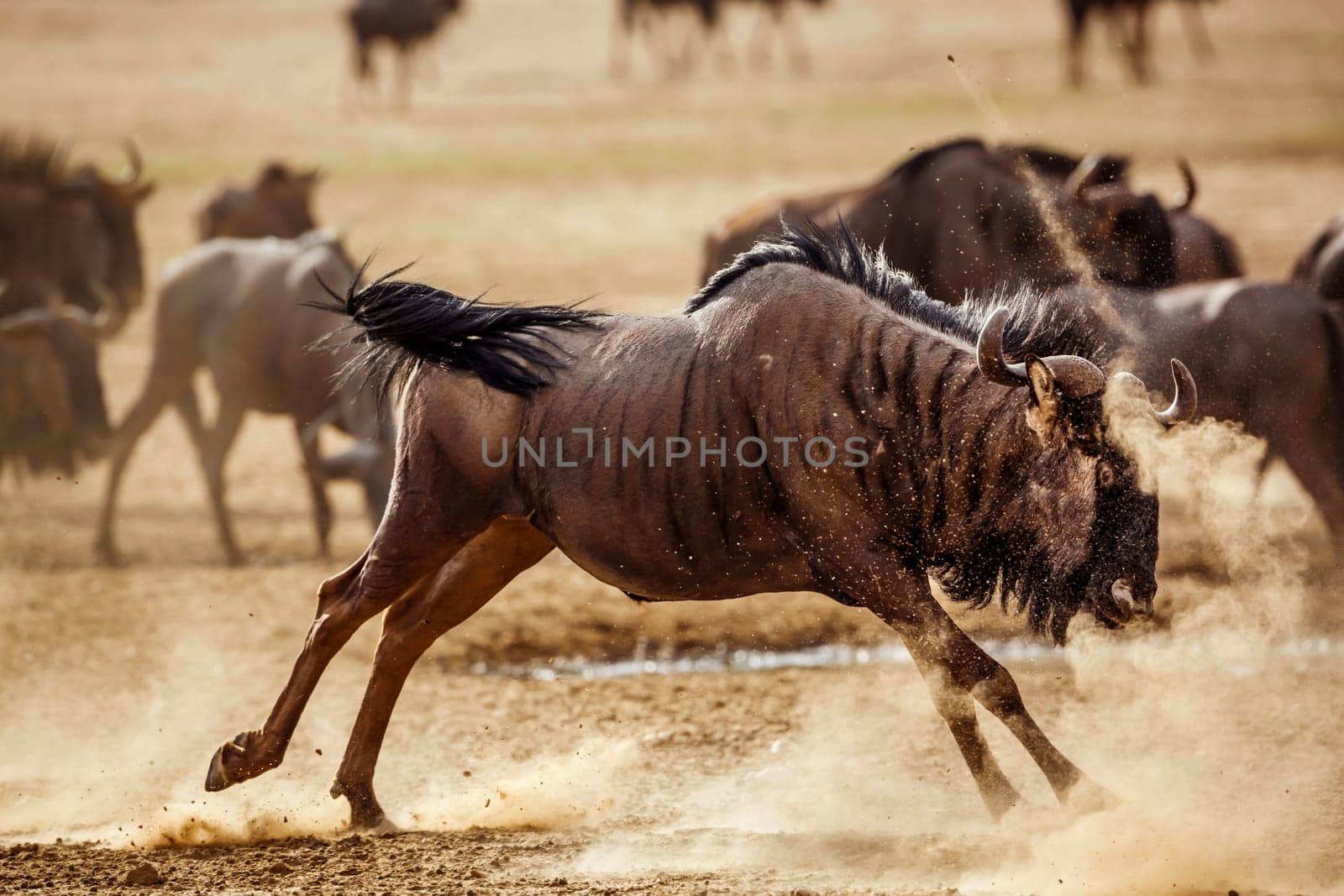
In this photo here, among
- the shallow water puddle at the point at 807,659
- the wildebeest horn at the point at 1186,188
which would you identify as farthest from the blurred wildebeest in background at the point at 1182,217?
the shallow water puddle at the point at 807,659

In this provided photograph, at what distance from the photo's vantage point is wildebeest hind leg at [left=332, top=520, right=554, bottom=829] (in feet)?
16.5

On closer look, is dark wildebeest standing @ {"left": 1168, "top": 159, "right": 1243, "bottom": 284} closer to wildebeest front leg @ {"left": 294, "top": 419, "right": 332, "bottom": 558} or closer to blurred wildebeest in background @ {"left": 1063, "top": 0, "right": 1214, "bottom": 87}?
wildebeest front leg @ {"left": 294, "top": 419, "right": 332, "bottom": 558}

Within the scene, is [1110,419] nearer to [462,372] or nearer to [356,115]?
[462,372]

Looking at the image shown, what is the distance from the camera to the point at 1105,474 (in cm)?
427

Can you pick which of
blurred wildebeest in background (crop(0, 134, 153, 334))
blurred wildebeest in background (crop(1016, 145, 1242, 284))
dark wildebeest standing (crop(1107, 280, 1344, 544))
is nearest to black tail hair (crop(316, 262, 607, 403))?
dark wildebeest standing (crop(1107, 280, 1344, 544))

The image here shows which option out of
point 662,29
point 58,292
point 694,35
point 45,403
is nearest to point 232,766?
point 45,403

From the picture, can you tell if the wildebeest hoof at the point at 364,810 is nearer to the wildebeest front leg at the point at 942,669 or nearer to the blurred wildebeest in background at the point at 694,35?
the wildebeest front leg at the point at 942,669

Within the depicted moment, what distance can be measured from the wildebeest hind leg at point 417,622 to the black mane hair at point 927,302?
89cm

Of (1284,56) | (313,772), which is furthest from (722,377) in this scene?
(1284,56)

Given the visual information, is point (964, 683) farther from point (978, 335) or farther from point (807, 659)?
point (807, 659)

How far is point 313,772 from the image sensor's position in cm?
578

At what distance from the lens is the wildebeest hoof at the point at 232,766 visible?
4.92m

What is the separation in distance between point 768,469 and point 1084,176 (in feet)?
14.8

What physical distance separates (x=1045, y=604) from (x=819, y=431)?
2.43ft
